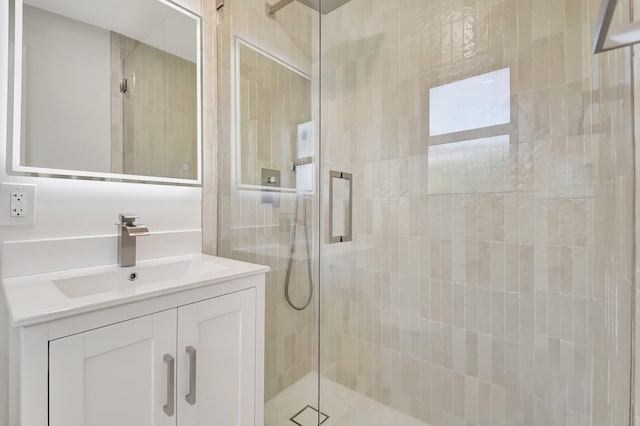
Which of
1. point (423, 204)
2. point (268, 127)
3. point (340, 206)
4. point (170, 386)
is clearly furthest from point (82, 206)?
point (423, 204)

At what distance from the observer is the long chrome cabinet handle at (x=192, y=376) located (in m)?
0.89

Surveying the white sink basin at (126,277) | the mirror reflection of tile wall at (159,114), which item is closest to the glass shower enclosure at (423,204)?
the mirror reflection of tile wall at (159,114)

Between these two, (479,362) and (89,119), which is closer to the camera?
(89,119)

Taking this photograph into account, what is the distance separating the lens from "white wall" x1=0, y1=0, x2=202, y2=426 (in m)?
0.95

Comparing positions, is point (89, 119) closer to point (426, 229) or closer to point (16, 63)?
point (16, 63)

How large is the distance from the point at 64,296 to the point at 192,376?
42 cm

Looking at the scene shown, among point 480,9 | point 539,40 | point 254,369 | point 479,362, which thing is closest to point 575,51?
point 539,40

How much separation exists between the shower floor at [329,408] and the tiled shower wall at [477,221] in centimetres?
5

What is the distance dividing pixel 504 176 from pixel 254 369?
1.29 metres

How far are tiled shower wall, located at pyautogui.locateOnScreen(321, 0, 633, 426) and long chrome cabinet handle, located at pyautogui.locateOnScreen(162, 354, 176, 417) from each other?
93 centimetres

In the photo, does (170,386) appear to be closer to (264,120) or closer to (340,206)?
(340,206)

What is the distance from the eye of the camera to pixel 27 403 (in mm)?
618

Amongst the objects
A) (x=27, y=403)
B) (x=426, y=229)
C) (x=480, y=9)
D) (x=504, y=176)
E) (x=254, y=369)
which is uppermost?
(x=480, y=9)

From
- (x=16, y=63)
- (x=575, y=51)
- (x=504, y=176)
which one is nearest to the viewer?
(x=16, y=63)
